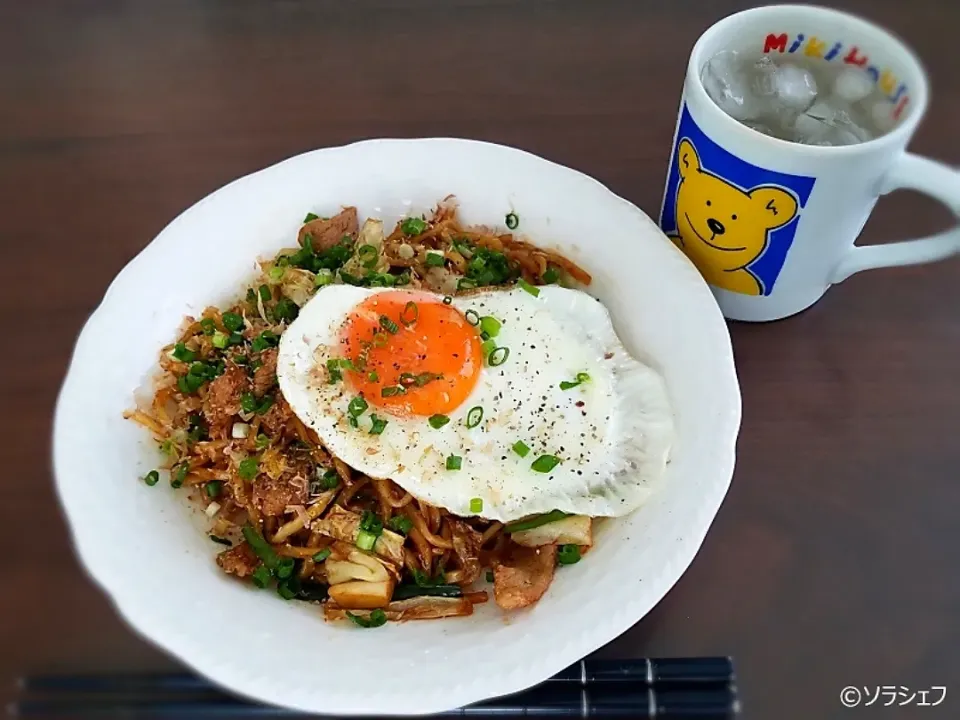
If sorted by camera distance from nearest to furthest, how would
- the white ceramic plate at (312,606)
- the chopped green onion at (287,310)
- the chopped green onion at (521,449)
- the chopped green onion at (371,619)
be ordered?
the white ceramic plate at (312,606), the chopped green onion at (371,619), the chopped green onion at (521,449), the chopped green onion at (287,310)

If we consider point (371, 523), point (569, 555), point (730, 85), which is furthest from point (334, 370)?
point (730, 85)

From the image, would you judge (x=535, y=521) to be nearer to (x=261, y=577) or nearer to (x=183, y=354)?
(x=261, y=577)

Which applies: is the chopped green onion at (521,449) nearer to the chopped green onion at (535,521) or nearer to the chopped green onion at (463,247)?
the chopped green onion at (535,521)

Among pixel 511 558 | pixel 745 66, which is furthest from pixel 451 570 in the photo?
pixel 745 66

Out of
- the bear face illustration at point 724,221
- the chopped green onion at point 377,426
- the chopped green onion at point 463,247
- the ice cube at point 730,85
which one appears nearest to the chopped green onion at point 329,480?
the chopped green onion at point 377,426

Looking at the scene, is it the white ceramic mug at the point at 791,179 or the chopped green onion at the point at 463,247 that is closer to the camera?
the white ceramic mug at the point at 791,179

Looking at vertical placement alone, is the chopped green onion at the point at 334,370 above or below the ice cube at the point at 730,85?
below

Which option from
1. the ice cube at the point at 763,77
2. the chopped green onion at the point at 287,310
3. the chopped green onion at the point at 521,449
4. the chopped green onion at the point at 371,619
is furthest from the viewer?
the chopped green onion at the point at 287,310

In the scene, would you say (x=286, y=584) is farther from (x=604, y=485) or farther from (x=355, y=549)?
(x=604, y=485)
